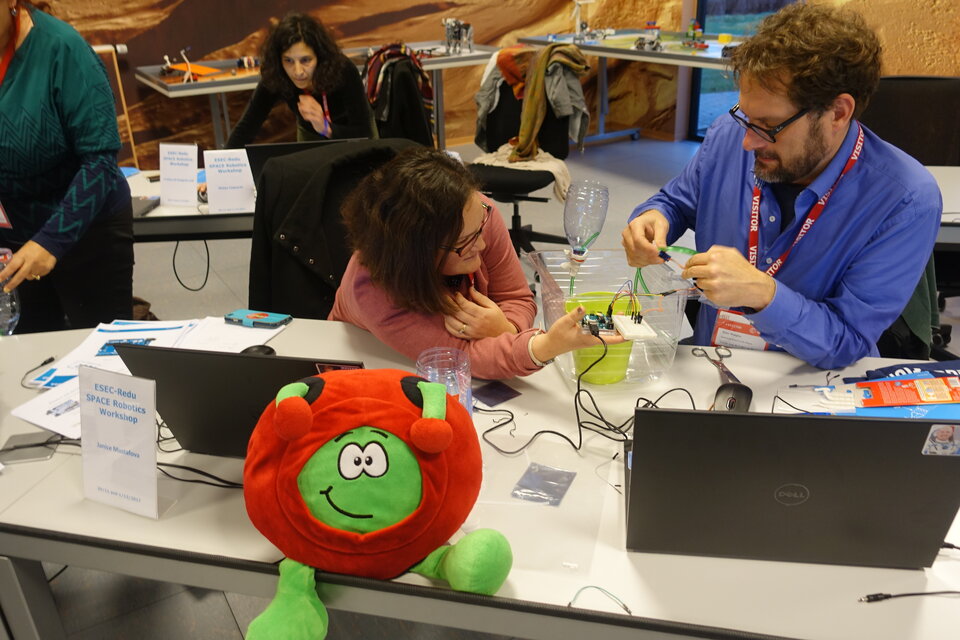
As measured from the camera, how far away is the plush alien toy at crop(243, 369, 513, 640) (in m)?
0.98

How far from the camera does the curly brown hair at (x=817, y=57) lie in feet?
4.80

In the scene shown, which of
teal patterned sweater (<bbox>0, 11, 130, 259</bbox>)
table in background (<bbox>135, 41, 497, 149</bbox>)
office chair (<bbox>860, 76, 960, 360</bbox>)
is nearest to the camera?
teal patterned sweater (<bbox>0, 11, 130, 259</bbox>)

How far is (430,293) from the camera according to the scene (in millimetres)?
1529

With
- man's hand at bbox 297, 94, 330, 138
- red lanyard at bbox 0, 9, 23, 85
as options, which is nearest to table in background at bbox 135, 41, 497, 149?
man's hand at bbox 297, 94, 330, 138

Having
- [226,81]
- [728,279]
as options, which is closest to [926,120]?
[728,279]

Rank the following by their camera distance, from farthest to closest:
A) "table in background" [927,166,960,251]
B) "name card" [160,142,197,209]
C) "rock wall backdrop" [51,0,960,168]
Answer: "rock wall backdrop" [51,0,960,168], "name card" [160,142,197,209], "table in background" [927,166,960,251]

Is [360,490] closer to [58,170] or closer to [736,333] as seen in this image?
[736,333]

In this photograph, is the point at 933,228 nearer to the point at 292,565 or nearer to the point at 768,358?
the point at 768,358

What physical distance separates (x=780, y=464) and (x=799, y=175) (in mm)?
885

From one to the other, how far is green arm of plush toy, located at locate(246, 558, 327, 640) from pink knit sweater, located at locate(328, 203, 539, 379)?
599 millimetres

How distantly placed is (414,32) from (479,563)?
18.6ft

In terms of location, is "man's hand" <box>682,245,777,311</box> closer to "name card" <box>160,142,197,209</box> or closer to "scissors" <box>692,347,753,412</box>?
"scissors" <box>692,347,753,412</box>

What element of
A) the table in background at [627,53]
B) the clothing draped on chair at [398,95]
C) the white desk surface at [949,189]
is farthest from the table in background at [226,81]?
the white desk surface at [949,189]

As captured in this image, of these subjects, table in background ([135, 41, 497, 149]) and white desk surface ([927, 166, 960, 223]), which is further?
table in background ([135, 41, 497, 149])
